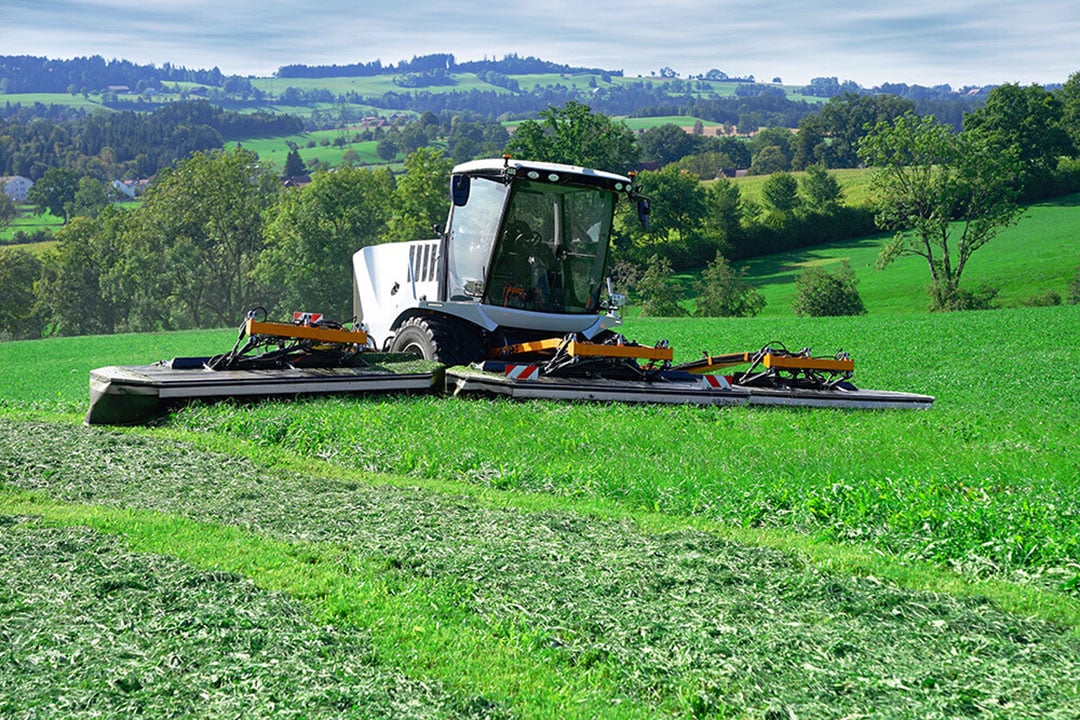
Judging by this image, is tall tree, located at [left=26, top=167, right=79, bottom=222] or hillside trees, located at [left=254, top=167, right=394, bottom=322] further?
tall tree, located at [left=26, top=167, right=79, bottom=222]

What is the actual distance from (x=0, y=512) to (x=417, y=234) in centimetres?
4649

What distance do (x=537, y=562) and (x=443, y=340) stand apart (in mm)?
7108

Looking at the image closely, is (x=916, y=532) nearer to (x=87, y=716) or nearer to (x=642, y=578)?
(x=642, y=578)

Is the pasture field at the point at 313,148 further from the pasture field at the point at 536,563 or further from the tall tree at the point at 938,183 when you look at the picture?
the pasture field at the point at 536,563

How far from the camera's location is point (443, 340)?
12742 millimetres

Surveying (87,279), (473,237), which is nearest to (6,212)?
(87,279)

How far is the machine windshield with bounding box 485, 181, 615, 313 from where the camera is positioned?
1269cm

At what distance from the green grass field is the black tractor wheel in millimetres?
1174

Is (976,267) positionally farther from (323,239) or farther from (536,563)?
(536,563)

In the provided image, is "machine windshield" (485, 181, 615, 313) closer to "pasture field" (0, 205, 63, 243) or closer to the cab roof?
the cab roof

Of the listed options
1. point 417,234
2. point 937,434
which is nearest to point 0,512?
point 937,434

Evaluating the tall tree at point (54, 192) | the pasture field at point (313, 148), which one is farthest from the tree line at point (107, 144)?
the tall tree at point (54, 192)

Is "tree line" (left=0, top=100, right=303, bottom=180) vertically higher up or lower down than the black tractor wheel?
higher up

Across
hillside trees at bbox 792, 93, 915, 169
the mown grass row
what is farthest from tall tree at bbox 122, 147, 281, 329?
the mown grass row
